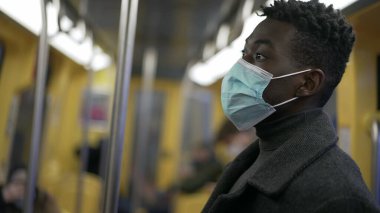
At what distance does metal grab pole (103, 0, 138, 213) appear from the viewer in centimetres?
138

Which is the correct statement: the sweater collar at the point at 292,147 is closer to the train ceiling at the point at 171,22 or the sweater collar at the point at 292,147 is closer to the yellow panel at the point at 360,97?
the yellow panel at the point at 360,97

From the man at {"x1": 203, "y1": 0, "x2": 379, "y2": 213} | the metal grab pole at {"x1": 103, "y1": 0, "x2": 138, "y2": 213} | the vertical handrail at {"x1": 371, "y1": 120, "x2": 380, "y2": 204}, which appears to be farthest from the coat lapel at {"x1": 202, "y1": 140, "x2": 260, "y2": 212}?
the vertical handrail at {"x1": 371, "y1": 120, "x2": 380, "y2": 204}

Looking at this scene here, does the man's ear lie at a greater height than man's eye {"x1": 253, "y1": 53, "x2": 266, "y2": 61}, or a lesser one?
lesser

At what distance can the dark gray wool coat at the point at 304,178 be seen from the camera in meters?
0.92

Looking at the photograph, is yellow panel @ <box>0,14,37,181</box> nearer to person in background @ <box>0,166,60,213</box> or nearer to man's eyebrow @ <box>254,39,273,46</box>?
person in background @ <box>0,166,60,213</box>

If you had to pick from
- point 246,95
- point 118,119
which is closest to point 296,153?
point 246,95

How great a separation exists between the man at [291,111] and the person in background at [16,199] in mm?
1194

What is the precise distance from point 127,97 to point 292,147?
2.08 ft

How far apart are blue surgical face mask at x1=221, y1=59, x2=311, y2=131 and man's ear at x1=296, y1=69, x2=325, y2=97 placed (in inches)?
0.7

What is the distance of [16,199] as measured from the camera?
83.0 inches

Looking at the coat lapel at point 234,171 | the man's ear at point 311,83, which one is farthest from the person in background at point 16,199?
the man's ear at point 311,83

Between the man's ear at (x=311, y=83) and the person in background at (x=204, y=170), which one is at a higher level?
the man's ear at (x=311, y=83)

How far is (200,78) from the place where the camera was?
16.8ft

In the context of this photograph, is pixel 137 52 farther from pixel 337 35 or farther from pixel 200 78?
pixel 337 35
